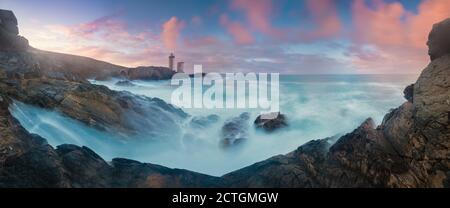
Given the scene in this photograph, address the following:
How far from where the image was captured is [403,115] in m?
4.96

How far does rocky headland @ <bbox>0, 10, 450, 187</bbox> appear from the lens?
14.6 ft

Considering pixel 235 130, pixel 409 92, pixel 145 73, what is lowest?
pixel 235 130

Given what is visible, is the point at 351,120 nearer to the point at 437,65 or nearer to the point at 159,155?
the point at 437,65

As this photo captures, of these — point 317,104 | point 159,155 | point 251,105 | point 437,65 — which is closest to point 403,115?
point 437,65

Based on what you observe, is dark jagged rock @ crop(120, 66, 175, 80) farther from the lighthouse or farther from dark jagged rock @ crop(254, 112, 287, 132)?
dark jagged rock @ crop(254, 112, 287, 132)

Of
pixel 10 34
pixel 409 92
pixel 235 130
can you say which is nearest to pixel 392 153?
pixel 409 92

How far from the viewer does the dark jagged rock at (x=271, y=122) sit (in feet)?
21.0

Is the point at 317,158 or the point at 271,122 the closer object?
the point at 317,158

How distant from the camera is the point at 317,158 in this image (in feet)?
17.4

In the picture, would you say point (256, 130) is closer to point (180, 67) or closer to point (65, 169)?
point (180, 67)

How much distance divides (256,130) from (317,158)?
58.8 inches

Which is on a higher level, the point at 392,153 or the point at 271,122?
the point at 271,122

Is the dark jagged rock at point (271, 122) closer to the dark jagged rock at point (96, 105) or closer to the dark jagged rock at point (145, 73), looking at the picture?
the dark jagged rock at point (96, 105)
